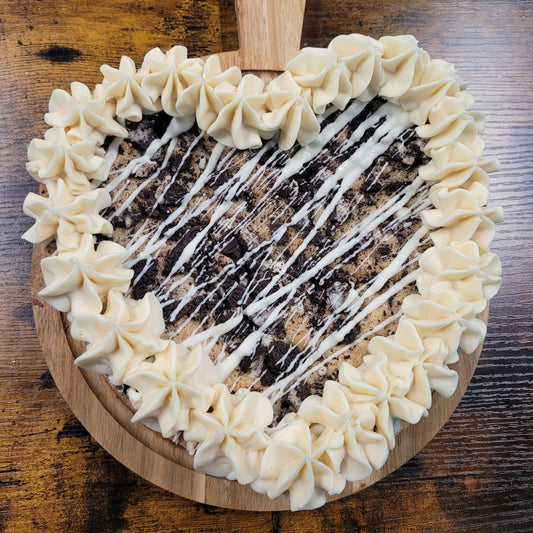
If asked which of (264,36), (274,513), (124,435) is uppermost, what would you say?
(264,36)

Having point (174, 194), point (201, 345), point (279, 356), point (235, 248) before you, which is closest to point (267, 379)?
point (279, 356)

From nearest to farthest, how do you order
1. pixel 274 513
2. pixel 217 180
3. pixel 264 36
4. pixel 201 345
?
pixel 201 345 < pixel 217 180 < pixel 264 36 < pixel 274 513

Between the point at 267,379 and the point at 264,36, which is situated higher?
the point at 264,36

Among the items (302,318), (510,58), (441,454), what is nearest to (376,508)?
(441,454)

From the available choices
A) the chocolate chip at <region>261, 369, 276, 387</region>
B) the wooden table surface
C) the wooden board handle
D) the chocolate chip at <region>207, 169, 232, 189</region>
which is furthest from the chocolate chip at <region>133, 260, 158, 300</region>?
the wooden board handle

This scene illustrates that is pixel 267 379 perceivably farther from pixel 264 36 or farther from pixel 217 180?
pixel 264 36

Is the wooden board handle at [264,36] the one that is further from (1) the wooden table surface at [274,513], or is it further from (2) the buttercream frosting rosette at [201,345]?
(1) the wooden table surface at [274,513]

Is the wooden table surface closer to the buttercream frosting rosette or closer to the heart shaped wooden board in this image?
the heart shaped wooden board
